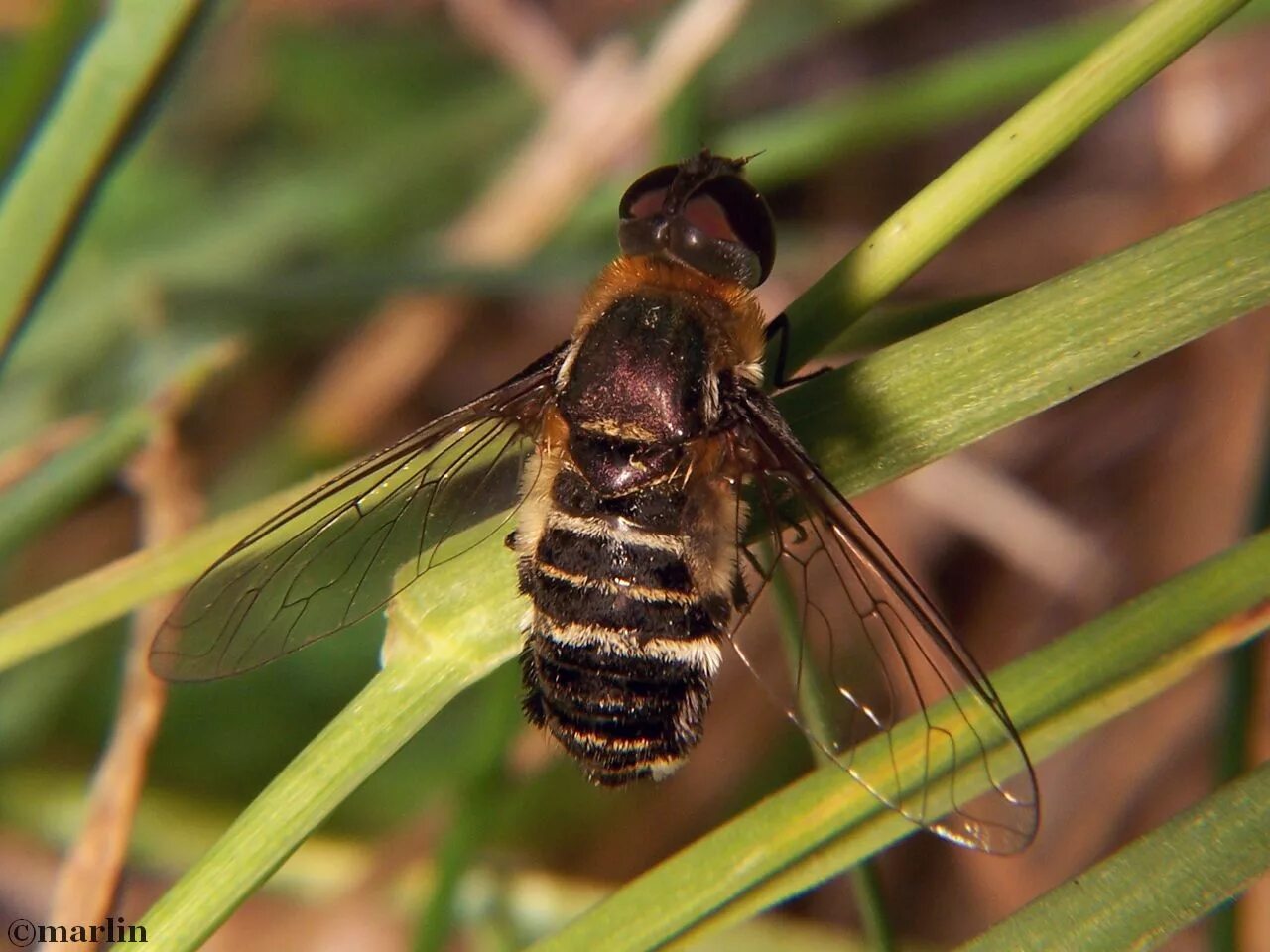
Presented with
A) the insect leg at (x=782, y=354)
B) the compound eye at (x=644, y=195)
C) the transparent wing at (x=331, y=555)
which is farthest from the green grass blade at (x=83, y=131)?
the insect leg at (x=782, y=354)

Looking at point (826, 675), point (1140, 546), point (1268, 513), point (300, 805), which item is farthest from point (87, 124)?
point (1140, 546)

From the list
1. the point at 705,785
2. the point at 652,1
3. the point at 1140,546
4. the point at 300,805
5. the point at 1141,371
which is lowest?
the point at 300,805

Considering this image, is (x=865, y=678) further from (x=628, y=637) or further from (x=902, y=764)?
(x=628, y=637)

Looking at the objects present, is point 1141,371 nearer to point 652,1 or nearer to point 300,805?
point 652,1

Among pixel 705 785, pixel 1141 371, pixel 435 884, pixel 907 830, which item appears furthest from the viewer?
pixel 1141 371

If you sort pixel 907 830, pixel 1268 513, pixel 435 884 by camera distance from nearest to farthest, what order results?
pixel 907 830, pixel 1268 513, pixel 435 884

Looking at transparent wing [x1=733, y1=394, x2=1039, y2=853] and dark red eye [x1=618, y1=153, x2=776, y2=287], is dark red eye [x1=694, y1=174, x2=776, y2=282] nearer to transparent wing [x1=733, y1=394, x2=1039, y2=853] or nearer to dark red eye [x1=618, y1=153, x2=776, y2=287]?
dark red eye [x1=618, y1=153, x2=776, y2=287]
